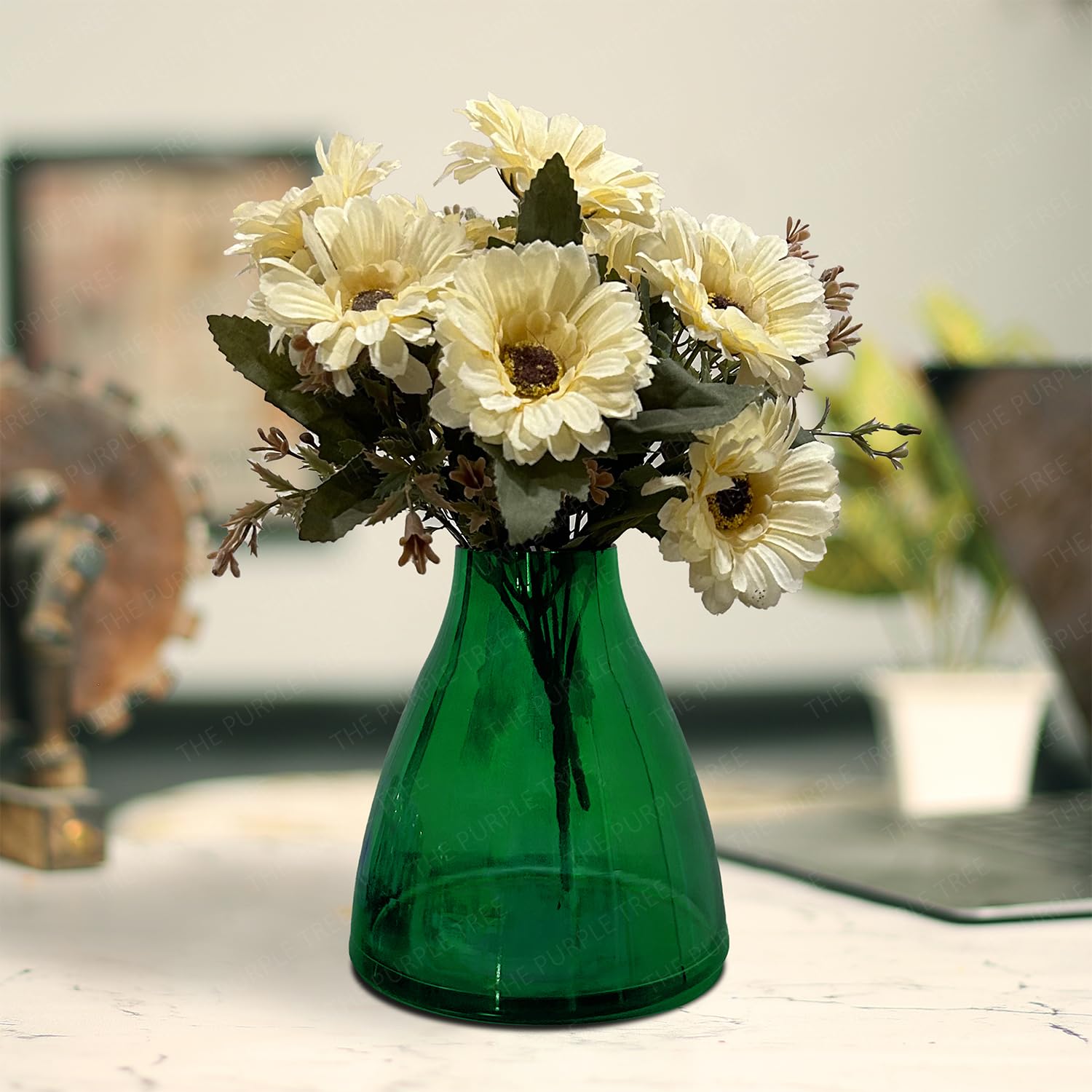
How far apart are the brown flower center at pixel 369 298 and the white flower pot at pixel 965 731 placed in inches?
51.3

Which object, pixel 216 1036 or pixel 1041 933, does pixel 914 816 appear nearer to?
pixel 1041 933

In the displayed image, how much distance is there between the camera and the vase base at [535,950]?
0.65 m

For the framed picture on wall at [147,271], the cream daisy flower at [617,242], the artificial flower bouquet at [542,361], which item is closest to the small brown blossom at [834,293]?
the artificial flower bouquet at [542,361]

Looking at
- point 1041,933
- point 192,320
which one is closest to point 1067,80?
point 192,320

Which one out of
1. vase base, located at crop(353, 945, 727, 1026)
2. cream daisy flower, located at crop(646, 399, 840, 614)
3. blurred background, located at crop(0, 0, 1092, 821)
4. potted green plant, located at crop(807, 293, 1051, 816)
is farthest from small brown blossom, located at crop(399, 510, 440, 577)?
blurred background, located at crop(0, 0, 1092, 821)

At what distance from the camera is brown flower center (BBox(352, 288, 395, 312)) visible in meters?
0.63

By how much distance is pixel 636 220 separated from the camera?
66 centimetres

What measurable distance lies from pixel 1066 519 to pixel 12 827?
0.93 metres

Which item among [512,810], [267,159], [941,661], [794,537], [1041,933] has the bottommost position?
[941,661]

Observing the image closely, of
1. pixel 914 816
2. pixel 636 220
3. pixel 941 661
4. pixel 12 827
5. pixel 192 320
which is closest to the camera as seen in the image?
pixel 636 220

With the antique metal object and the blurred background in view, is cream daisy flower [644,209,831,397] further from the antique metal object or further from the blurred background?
the blurred background

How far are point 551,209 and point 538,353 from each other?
71 mm

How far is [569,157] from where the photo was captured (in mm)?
655

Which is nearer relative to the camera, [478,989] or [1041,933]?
[478,989]
